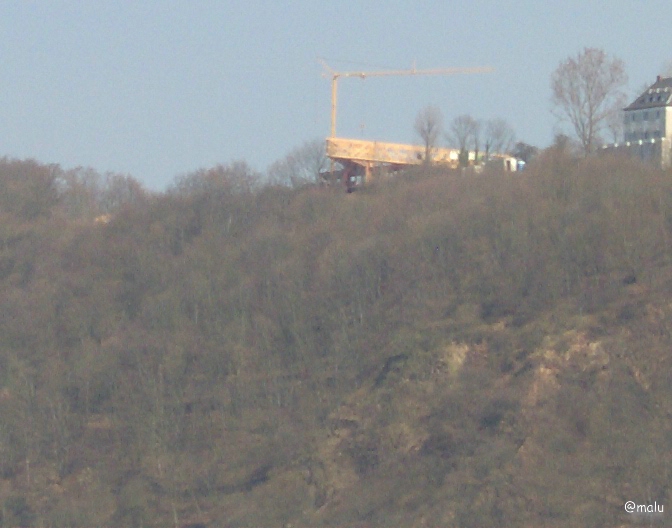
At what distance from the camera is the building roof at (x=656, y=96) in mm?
56938

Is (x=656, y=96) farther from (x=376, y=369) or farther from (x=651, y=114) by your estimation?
(x=376, y=369)

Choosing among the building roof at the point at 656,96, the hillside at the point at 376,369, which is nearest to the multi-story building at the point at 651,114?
the building roof at the point at 656,96

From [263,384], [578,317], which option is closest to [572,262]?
[578,317]

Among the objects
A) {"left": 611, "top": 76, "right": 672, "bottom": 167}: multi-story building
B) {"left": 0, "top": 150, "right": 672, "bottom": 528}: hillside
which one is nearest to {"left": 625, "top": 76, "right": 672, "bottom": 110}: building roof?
{"left": 611, "top": 76, "right": 672, "bottom": 167}: multi-story building

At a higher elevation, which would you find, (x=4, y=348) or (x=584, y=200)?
(x=584, y=200)

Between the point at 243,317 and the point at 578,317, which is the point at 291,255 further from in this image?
the point at 578,317

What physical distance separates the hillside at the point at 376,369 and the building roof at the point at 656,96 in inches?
877

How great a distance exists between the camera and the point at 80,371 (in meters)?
32.3

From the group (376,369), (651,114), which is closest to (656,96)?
(651,114)

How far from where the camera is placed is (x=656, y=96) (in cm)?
5797

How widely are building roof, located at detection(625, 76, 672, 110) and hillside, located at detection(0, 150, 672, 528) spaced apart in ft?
73.1

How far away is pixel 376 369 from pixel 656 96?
37.3 m

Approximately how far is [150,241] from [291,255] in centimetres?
1011

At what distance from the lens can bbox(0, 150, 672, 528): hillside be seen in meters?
21.9
